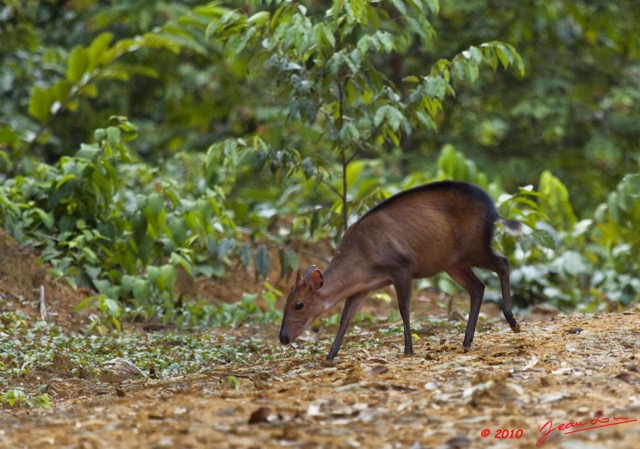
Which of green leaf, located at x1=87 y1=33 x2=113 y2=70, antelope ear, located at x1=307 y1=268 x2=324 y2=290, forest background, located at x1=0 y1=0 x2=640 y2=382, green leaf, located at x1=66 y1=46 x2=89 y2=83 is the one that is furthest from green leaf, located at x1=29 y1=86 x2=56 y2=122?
antelope ear, located at x1=307 y1=268 x2=324 y2=290

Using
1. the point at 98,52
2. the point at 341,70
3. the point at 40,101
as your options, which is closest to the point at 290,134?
the point at 98,52

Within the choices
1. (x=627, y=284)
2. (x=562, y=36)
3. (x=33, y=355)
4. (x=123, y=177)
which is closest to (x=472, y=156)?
(x=562, y=36)

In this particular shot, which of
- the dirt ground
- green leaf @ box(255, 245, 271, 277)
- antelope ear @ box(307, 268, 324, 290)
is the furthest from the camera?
green leaf @ box(255, 245, 271, 277)

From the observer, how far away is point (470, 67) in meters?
7.30

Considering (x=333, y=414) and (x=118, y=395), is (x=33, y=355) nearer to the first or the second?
(x=118, y=395)

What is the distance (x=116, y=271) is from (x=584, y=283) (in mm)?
5581

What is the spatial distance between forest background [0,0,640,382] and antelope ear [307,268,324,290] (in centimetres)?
145

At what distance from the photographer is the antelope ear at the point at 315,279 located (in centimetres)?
638

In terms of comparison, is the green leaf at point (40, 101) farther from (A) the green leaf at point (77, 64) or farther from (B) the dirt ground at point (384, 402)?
(B) the dirt ground at point (384, 402)

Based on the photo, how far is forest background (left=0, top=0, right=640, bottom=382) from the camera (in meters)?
7.82

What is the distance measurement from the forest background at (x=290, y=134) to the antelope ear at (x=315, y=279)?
145 cm

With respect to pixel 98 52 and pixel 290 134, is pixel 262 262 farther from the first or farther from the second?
pixel 290 134

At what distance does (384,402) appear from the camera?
15.5 feet

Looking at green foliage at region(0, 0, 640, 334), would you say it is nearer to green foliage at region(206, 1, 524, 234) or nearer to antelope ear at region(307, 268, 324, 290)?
green foliage at region(206, 1, 524, 234)
